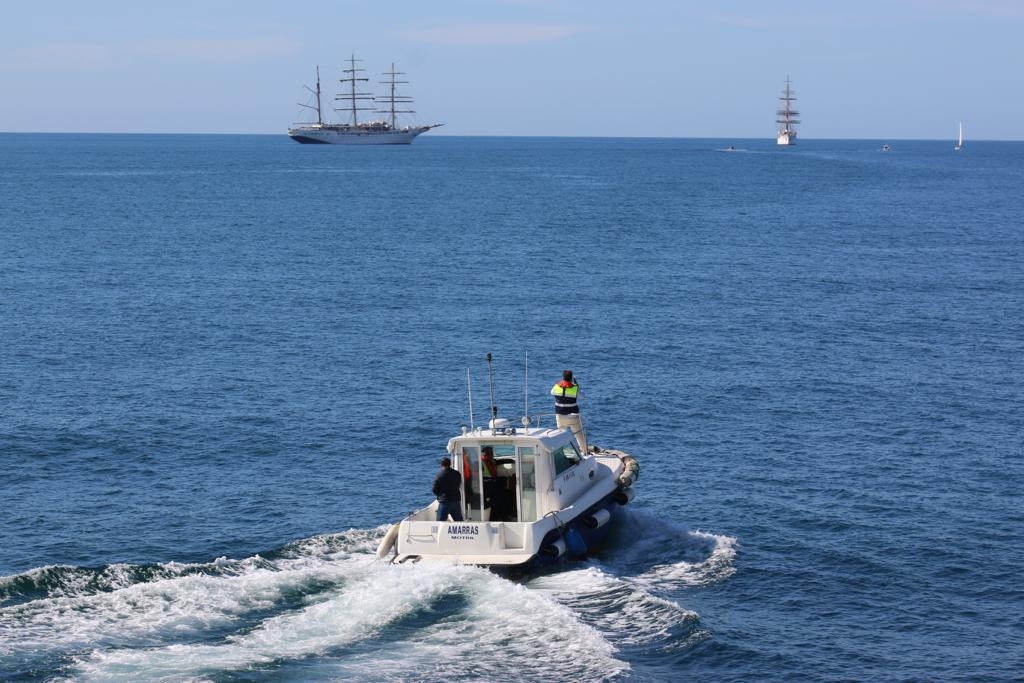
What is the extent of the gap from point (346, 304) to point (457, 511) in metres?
38.6

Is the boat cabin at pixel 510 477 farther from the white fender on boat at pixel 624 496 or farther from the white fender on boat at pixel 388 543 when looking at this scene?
the white fender on boat at pixel 624 496

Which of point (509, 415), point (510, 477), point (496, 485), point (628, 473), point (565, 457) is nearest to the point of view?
point (496, 485)

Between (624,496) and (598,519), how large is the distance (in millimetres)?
2254

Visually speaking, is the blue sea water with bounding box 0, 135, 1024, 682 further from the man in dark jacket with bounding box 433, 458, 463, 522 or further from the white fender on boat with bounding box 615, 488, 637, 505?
the man in dark jacket with bounding box 433, 458, 463, 522

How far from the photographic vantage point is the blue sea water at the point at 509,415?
73.4ft

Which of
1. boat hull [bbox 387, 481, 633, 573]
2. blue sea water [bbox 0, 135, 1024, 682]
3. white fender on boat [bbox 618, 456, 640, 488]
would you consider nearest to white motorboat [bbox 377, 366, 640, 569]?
boat hull [bbox 387, 481, 633, 573]

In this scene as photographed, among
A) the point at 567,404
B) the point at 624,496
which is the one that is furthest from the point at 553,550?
the point at 567,404

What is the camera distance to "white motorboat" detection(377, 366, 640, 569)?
25.5m

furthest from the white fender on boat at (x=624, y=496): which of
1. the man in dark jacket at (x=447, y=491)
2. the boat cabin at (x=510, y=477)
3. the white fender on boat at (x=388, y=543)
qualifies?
the white fender on boat at (x=388, y=543)

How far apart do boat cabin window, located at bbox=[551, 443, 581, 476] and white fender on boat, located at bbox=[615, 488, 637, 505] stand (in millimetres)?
1646

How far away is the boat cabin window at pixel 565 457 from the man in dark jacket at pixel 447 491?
8.02 ft

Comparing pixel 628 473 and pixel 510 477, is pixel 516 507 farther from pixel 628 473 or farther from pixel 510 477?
pixel 628 473

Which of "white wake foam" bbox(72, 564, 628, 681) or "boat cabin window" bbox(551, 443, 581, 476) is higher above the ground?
"boat cabin window" bbox(551, 443, 581, 476)

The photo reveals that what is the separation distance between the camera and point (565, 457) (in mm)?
28672
